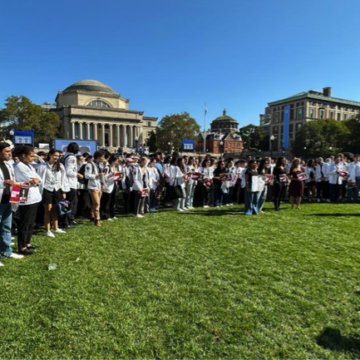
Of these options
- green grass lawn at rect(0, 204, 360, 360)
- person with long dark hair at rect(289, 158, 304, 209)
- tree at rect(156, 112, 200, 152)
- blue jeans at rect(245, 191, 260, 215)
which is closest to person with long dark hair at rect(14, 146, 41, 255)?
green grass lawn at rect(0, 204, 360, 360)

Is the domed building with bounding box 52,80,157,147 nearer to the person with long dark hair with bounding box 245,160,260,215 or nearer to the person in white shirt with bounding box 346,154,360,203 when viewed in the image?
the person in white shirt with bounding box 346,154,360,203

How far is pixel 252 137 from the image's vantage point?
102 meters

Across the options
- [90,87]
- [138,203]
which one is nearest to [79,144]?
[138,203]

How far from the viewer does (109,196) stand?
8.13 metres

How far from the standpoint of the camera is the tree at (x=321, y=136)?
209 feet

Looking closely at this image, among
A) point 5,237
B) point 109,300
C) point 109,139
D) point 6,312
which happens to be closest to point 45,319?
point 6,312

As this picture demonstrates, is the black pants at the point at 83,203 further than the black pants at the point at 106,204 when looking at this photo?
Yes

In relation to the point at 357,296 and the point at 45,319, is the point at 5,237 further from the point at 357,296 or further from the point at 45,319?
the point at 357,296

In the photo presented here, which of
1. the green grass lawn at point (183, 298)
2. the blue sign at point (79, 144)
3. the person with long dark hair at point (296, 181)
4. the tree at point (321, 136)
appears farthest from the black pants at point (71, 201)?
the tree at point (321, 136)

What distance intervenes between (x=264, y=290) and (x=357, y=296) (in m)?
1.25

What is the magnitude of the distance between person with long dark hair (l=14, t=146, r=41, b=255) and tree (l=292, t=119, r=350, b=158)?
67.6m

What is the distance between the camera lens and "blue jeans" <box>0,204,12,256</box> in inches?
183

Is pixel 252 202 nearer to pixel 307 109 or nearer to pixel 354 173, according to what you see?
pixel 354 173

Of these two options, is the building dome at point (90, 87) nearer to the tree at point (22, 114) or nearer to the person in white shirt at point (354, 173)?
the tree at point (22, 114)
